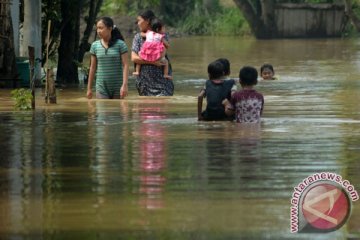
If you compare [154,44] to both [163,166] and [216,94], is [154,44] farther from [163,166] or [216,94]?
[163,166]

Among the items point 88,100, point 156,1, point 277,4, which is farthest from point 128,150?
point 277,4

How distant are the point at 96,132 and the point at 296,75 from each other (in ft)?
40.1

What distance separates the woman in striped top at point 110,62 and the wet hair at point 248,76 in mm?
3053

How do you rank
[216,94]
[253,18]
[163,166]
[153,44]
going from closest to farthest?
1. [163,166]
2. [216,94]
3. [153,44]
4. [253,18]

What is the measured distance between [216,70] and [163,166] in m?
3.99

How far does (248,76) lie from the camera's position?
1506 centimetres

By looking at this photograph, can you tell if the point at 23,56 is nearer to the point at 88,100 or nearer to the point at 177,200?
the point at 88,100

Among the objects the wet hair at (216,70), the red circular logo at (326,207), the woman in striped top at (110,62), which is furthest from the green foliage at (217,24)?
the red circular logo at (326,207)

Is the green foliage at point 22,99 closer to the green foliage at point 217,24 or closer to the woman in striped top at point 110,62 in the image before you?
the woman in striped top at point 110,62

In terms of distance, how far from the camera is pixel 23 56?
933 inches

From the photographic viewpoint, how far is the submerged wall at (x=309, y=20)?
56531mm

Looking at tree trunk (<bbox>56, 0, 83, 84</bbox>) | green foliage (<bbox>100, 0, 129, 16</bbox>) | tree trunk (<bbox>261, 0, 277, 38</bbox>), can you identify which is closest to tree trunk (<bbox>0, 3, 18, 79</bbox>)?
tree trunk (<bbox>56, 0, 83, 84</bbox>)

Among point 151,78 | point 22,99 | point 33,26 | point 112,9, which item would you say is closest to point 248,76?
point 22,99

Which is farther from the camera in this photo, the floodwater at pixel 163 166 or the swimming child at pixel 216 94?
the swimming child at pixel 216 94
